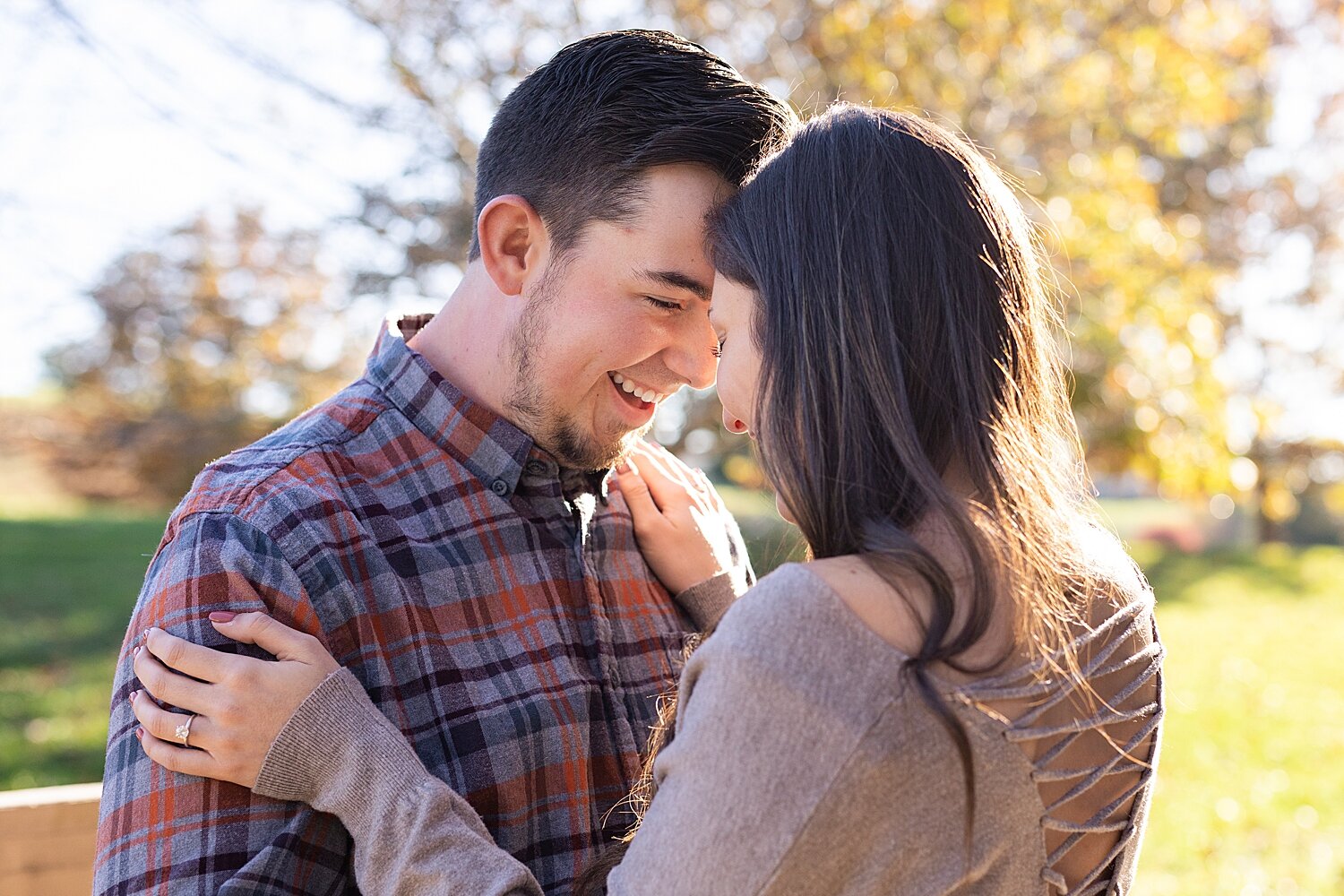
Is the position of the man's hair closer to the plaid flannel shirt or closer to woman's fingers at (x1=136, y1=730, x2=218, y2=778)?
the plaid flannel shirt

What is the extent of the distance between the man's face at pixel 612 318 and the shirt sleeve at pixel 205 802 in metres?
0.56

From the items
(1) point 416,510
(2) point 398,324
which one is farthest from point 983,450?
(2) point 398,324

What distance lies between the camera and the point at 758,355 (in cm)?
149

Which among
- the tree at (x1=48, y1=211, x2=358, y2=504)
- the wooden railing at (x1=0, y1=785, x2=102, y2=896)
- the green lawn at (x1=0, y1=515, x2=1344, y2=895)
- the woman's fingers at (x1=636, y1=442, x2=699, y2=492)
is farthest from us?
the tree at (x1=48, y1=211, x2=358, y2=504)

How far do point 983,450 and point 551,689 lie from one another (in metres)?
0.76

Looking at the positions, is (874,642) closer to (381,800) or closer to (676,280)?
(381,800)

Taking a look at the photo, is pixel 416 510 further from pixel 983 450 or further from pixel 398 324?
pixel 983 450

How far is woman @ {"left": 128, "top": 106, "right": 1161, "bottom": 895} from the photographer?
1.18 meters

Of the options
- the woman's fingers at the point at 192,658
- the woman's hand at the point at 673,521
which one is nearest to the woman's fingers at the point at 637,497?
the woman's hand at the point at 673,521

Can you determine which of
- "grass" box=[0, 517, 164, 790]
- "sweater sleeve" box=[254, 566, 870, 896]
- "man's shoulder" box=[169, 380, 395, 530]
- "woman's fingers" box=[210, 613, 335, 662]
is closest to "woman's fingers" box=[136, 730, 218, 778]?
"woman's fingers" box=[210, 613, 335, 662]

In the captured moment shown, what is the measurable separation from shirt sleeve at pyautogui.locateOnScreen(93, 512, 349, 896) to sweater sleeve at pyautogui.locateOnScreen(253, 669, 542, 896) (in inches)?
2.3

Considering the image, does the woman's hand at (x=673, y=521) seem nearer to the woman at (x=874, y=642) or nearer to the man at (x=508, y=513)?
the man at (x=508, y=513)

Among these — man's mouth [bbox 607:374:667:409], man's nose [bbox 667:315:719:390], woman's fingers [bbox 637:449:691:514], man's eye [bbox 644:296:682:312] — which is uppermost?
man's eye [bbox 644:296:682:312]

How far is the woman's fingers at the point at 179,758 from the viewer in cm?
145
